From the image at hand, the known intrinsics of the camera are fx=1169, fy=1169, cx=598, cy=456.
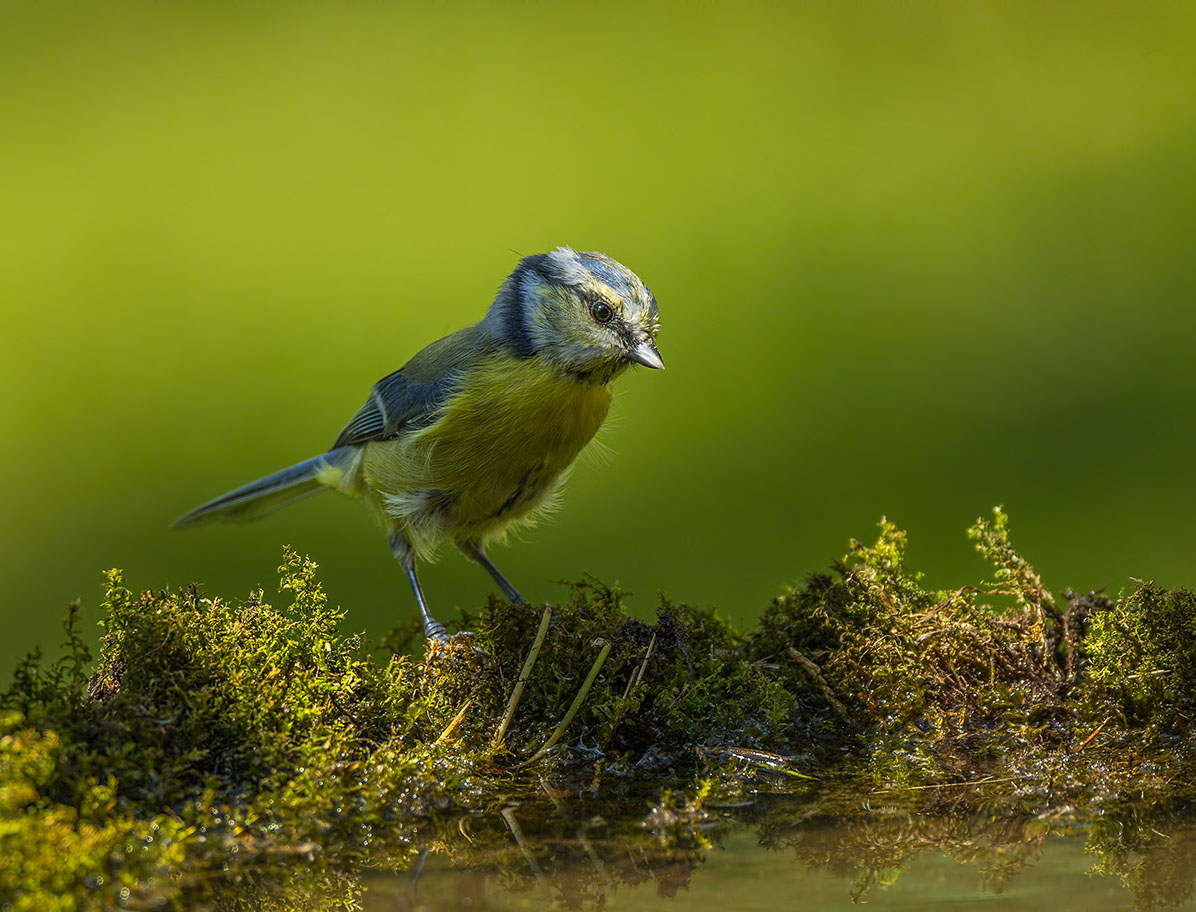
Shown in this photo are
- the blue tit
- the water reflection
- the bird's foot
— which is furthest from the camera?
the blue tit

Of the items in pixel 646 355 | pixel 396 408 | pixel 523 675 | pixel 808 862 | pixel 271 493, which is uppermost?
pixel 646 355

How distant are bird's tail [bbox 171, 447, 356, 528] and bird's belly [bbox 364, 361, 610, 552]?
578 millimetres

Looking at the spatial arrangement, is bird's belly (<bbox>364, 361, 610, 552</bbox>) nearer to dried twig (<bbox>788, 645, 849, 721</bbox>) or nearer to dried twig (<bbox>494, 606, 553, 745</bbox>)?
dried twig (<bbox>494, 606, 553, 745</bbox>)

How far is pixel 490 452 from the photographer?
3.52m

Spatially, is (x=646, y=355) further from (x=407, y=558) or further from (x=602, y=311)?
(x=407, y=558)

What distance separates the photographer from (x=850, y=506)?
5.91 meters

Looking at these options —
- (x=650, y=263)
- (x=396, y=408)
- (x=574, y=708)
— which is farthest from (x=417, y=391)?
(x=650, y=263)

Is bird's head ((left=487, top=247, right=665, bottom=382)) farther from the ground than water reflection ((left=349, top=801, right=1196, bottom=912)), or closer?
farther from the ground

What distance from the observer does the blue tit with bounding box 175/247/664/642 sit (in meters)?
3.43

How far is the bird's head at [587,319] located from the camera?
339 centimetres

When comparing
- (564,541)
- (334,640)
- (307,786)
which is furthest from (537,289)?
(564,541)

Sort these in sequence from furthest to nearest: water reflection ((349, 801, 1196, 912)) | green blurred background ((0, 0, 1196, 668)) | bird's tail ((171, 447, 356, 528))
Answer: green blurred background ((0, 0, 1196, 668))
bird's tail ((171, 447, 356, 528))
water reflection ((349, 801, 1196, 912))

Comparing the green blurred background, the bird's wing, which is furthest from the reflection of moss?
the green blurred background

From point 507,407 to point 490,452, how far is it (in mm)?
158
